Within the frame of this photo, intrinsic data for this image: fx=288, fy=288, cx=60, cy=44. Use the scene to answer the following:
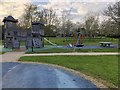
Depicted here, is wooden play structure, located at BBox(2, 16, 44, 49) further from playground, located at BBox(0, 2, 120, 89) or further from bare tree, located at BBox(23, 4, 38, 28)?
bare tree, located at BBox(23, 4, 38, 28)

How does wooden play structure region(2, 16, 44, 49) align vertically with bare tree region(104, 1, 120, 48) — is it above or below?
below

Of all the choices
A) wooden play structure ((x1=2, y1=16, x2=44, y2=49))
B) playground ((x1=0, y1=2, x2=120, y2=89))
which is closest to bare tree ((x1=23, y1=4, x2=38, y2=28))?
playground ((x1=0, y1=2, x2=120, y2=89))

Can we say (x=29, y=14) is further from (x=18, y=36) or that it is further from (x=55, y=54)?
(x=55, y=54)

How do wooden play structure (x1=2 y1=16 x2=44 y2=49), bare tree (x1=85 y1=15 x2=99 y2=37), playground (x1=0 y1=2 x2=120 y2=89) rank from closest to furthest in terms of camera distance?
1. playground (x1=0 y1=2 x2=120 y2=89)
2. wooden play structure (x1=2 y1=16 x2=44 y2=49)
3. bare tree (x1=85 y1=15 x2=99 y2=37)

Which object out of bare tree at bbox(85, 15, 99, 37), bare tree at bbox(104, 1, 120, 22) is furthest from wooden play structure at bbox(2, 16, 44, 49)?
bare tree at bbox(85, 15, 99, 37)

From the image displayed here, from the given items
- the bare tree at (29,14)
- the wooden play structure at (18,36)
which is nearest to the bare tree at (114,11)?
the wooden play structure at (18,36)

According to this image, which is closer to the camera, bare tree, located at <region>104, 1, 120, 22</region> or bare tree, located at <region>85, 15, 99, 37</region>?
bare tree, located at <region>104, 1, 120, 22</region>

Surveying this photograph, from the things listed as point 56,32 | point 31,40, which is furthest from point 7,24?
point 56,32

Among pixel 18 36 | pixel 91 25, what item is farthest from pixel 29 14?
pixel 18 36

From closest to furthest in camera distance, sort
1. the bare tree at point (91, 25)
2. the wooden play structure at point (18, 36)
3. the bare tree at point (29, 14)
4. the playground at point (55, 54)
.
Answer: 1. the playground at point (55, 54)
2. the wooden play structure at point (18, 36)
3. the bare tree at point (29, 14)
4. the bare tree at point (91, 25)

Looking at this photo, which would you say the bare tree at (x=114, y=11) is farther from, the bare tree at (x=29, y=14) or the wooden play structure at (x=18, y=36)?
the bare tree at (x=29, y=14)

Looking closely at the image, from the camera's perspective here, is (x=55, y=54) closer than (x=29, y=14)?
Yes

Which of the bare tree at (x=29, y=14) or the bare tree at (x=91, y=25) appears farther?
the bare tree at (x=91, y=25)

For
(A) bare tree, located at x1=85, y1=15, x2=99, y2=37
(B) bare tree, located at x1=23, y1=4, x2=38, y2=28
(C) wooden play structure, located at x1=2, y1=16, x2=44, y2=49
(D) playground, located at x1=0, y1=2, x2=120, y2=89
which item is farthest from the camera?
(A) bare tree, located at x1=85, y1=15, x2=99, y2=37
